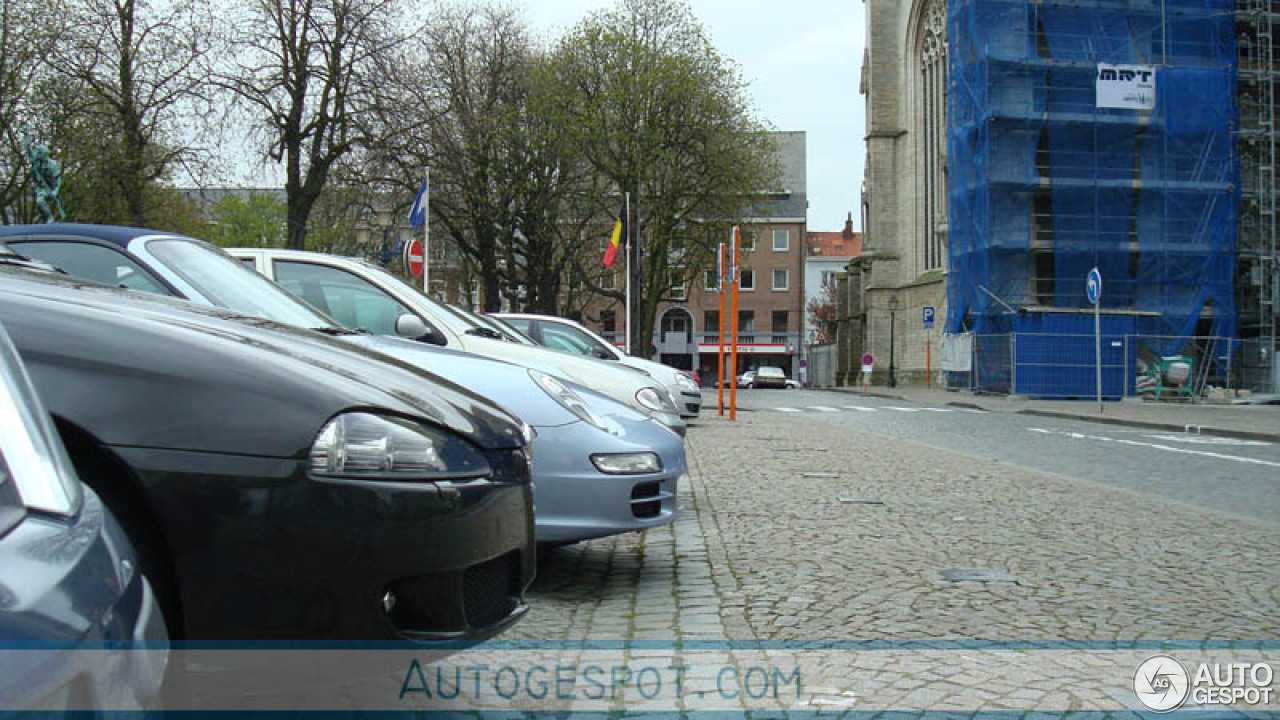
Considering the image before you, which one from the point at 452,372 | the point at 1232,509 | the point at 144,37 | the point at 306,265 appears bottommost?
the point at 1232,509

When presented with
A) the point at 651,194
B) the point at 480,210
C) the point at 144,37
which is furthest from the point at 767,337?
the point at 144,37

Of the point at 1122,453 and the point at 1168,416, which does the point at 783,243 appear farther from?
the point at 1122,453

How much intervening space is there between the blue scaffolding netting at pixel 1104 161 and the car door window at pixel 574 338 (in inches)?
875

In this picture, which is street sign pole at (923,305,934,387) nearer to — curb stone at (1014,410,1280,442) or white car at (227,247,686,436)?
curb stone at (1014,410,1280,442)

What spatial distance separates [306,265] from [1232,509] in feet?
21.8

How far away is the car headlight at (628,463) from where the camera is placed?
16.8 feet

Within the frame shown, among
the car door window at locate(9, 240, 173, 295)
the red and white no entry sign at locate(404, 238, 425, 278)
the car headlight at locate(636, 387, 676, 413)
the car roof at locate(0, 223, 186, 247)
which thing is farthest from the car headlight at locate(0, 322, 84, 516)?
the red and white no entry sign at locate(404, 238, 425, 278)

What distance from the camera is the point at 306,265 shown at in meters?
7.50

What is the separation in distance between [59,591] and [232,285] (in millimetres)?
4170

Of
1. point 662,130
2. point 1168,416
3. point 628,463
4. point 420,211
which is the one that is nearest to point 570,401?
point 628,463

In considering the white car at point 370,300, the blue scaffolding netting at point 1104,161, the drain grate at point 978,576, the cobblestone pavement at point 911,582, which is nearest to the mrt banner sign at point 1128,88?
the blue scaffolding netting at point 1104,161

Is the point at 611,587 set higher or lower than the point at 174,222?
lower

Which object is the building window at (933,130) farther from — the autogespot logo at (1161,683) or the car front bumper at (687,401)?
the autogespot logo at (1161,683)

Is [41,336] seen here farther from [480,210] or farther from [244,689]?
[480,210]
